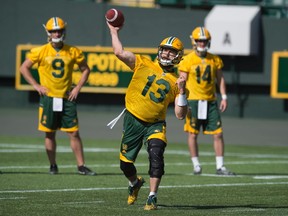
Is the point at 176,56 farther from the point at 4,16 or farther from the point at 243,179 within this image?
the point at 4,16

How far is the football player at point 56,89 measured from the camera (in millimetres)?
15656

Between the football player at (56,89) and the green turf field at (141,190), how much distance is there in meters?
0.48

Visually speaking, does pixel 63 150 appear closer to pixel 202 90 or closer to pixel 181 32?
pixel 202 90

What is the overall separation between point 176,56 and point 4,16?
722 inches

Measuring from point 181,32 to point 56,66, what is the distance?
1299 cm

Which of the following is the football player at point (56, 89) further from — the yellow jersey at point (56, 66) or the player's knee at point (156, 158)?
the player's knee at point (156, 158)

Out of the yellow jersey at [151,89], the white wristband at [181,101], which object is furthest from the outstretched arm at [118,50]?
the white wristband at [181,101]

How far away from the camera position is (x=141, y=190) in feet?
45.0

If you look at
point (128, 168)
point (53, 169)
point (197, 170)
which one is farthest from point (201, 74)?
point (128, 168)

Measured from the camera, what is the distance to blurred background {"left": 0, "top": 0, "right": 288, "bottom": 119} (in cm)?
2773

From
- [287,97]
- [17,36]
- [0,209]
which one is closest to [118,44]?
[0,209]

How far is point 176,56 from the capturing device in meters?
11.8

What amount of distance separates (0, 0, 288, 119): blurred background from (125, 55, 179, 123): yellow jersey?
1543 centimetres

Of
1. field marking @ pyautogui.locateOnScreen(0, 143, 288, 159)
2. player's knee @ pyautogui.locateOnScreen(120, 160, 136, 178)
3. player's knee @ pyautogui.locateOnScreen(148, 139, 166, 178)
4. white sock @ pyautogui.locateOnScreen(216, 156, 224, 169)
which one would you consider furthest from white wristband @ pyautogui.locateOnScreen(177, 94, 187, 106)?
field marking @ pyautogui.locateOnScreen(0, 143, 288, 159)
